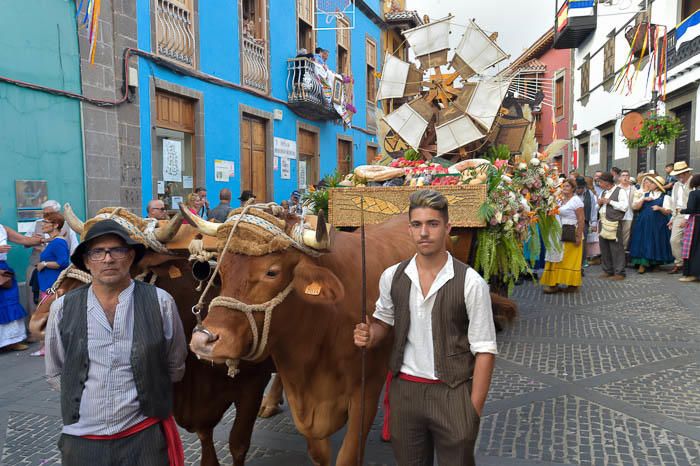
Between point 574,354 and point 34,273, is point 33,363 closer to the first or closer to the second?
point 34,273

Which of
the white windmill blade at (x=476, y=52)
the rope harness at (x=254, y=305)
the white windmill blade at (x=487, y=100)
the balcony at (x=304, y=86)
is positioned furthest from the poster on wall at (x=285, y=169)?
the rope harness at (x=254, y=305)

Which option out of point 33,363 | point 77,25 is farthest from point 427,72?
point 33,363

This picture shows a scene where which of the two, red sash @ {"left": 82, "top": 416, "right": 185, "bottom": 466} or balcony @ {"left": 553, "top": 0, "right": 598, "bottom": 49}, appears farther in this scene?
balcony @ {"left": 553, "top": 0, "right": 598, "bottom": 49}

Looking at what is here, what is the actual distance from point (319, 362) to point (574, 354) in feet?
13.2

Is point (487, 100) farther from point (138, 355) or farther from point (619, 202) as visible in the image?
point (138, 355)

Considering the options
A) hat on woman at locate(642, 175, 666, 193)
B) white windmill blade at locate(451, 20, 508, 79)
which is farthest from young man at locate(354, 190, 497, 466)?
hat on woman at locate(642, 175, 666, 193)

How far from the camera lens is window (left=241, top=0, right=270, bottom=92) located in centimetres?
1327

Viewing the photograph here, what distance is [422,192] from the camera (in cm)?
242

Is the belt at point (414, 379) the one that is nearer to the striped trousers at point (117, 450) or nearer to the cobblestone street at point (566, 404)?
the striped trousers at point (117, 450)

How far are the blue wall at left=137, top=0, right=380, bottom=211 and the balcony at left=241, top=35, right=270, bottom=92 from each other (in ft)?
0.87

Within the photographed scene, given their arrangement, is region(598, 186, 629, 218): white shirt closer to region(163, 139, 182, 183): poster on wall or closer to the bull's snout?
region(163, 139, 182, 183): poster on wall

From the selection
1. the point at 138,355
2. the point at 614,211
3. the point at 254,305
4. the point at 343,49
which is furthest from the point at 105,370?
the point at 343,49

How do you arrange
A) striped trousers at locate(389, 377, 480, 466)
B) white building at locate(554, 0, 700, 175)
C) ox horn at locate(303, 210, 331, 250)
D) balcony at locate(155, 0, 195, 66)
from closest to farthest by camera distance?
striped trousers at locate(389, 377, 480, 466) < ox horn at locate(303, 210, 331, 250) < balcony at locate(155, 0, 195, 66) < white building at locate(554, 0, 700, 175)

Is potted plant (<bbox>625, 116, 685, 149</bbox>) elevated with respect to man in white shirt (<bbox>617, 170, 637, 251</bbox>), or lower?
elevated
